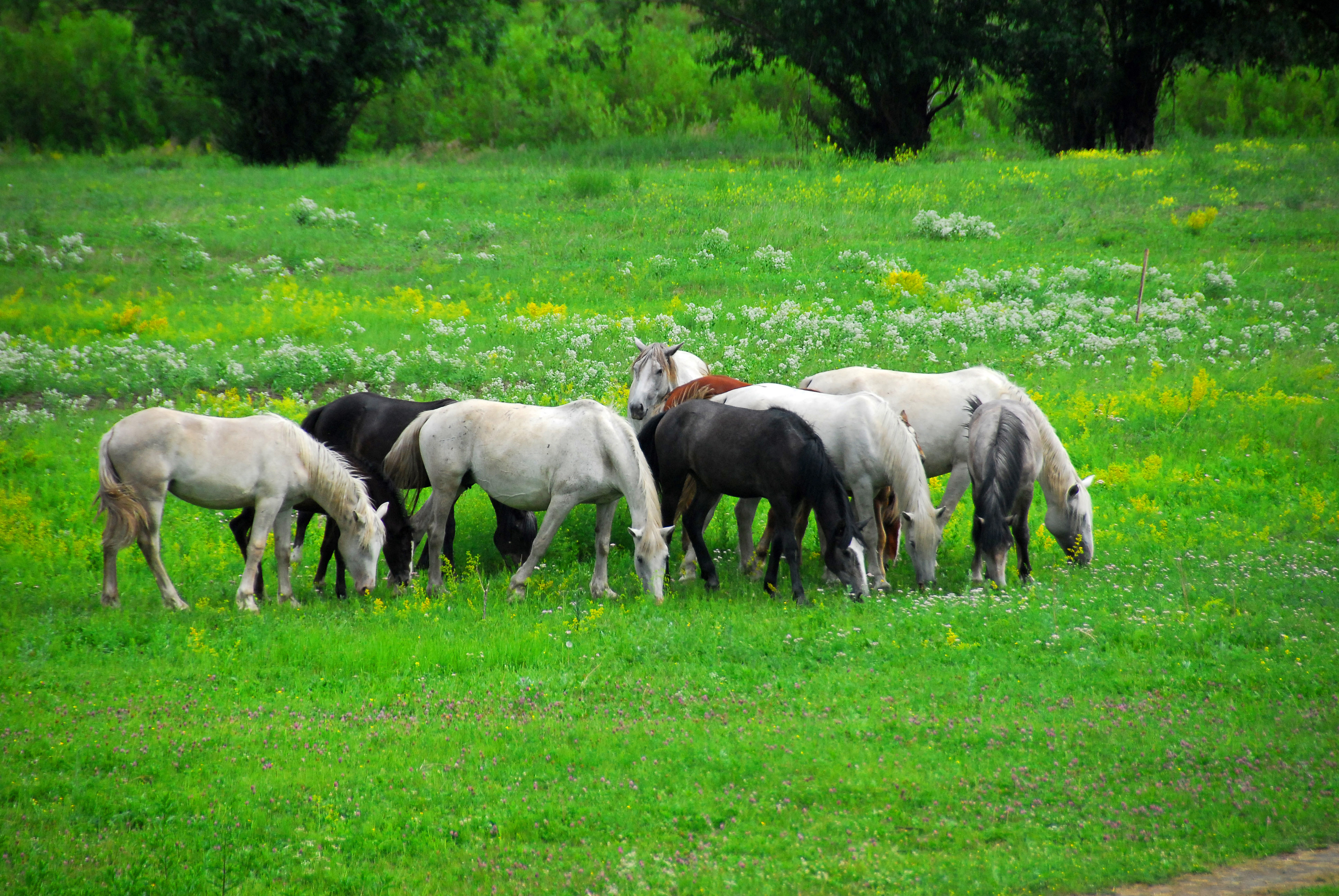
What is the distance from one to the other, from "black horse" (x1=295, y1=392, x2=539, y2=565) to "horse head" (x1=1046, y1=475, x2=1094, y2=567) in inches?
217

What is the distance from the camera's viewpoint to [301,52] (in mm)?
32969

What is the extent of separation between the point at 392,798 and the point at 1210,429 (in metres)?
13.2

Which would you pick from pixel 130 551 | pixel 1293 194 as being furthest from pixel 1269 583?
pixel 1293 194

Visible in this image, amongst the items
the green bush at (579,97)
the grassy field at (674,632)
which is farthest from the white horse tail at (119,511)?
the green bush at (579,97)

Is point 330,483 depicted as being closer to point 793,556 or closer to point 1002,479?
point 793,556

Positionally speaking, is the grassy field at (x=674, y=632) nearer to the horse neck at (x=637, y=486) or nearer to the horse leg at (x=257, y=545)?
the horse leg at (x=257, y=545)

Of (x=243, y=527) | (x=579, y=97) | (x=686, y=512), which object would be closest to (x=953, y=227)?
(x=686, y=512)

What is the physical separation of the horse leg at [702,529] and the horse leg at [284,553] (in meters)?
3.78

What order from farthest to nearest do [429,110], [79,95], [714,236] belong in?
1. [429,110]
2. [79,95]
3. [714,236]

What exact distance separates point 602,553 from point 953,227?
16.7 meters

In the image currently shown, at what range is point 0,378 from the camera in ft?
50.8

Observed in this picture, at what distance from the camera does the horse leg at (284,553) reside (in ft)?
32.9

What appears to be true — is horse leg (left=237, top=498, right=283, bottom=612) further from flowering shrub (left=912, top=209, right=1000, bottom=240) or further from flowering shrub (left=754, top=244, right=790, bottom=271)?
flowering shrub (left=912, top=209, right=1000, bottom=240)

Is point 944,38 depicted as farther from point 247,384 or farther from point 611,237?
point 247,384
